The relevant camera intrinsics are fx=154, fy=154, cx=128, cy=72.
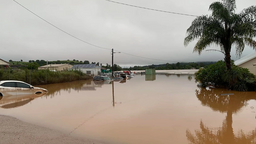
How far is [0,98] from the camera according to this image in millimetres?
11875

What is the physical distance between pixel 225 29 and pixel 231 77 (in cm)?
493

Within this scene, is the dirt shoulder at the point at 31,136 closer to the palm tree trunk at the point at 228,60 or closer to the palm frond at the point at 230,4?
the palm tree trunk at the point at 228,60

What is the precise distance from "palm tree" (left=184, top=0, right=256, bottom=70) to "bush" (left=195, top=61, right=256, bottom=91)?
3.36ft

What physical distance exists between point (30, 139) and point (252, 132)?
7.78m

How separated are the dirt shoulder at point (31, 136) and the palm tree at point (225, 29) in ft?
51.4

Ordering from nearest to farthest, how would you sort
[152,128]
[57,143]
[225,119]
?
[57,143] → [152,128] → [225,119]

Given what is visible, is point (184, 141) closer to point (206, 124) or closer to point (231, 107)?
point (206, 124)

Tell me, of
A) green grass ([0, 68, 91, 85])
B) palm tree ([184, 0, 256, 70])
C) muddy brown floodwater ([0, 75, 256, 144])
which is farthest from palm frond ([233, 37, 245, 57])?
green grass ([0, 68, 91, 85])

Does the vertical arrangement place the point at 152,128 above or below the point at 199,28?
below

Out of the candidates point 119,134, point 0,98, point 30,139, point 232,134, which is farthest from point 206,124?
point 0,98

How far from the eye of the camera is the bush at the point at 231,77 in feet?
50.6

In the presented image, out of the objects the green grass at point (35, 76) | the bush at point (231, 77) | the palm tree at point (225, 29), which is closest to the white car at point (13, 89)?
the green grass at point (35, 76)

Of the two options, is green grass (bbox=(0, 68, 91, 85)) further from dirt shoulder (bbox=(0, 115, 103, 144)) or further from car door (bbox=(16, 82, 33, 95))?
dirt shoulder (bbox=(0, 115, 103, 144))

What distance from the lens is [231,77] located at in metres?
15.5
